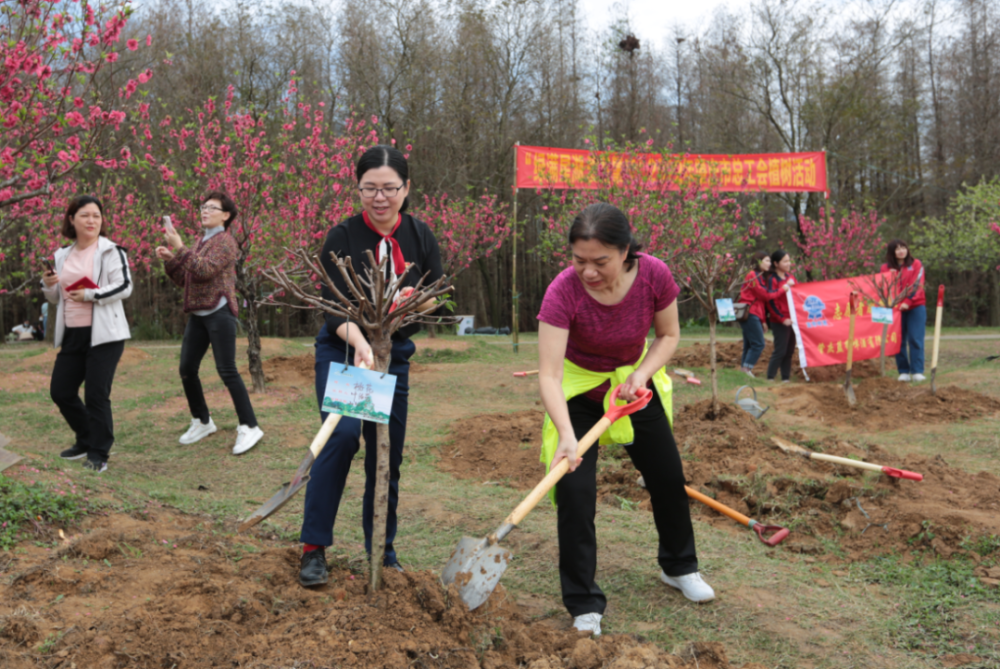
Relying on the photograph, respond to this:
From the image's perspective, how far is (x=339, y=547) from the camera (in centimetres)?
354

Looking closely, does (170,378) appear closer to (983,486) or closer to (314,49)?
(983,486)

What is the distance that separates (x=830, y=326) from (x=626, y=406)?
834 centimetres

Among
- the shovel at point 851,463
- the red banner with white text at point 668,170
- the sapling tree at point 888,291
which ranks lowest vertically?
the shovel at point 851,463

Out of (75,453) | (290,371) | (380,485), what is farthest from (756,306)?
(380,485)

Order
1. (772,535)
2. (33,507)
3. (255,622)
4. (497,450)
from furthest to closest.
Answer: (497,450) → (772,535) → (33,507) → (255,622)

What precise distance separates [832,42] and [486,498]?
22949mm

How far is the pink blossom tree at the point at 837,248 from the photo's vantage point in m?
18.4

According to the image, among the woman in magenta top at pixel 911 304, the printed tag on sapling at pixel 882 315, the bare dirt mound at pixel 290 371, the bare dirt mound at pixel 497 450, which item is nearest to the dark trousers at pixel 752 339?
the woman in magenta top at pixel 911 304

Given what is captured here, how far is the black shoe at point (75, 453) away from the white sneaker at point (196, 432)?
903 mm

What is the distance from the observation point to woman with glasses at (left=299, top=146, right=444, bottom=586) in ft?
9.00

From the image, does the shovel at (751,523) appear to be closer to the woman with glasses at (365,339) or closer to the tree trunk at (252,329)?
the woman with glasses at (365,339)

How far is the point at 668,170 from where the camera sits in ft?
37.4

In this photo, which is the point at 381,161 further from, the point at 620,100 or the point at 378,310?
the point at 620,100

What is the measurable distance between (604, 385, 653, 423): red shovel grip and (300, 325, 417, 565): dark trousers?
80cm
